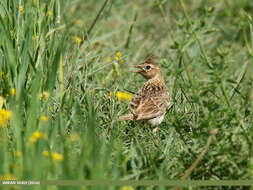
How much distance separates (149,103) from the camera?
5.10 meters

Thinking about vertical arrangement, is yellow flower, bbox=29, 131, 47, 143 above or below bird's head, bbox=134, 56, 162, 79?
below

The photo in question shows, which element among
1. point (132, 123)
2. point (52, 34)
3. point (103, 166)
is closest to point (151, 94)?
point (132, 123)

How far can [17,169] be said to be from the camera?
3.29 meters

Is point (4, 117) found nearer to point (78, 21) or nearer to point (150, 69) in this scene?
point (150, 69)

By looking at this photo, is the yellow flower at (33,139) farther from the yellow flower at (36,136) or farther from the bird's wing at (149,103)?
the bird's wing at (149,103)

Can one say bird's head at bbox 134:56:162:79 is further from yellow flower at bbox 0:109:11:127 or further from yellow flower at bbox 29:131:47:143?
yellow flower at bbox 29:131:47:143

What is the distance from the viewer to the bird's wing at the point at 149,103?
490 cm

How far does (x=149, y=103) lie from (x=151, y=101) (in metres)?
0.03

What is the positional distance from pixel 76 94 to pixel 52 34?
635mm

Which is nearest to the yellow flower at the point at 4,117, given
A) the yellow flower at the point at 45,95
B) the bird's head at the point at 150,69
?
the yellow flower at the point at 45,95

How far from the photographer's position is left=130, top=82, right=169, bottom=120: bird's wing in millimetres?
4902

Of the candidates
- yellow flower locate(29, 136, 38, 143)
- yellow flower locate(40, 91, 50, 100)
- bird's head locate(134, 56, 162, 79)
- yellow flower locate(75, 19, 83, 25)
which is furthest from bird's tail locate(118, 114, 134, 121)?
yellow flower locate(75, 19, 83, 25)

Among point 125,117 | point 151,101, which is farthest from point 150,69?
point 125,117

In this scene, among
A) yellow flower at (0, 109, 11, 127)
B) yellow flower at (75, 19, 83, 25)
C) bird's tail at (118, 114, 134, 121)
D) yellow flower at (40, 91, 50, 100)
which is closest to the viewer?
yellow flower at (0, 109, 11, 127)
